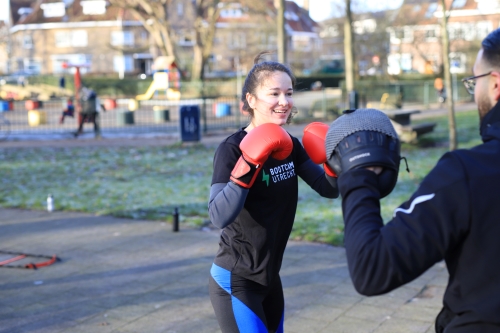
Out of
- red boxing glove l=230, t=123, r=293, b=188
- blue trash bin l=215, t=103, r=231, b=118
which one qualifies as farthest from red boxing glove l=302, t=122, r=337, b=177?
blue trash bin l=215, t=103, r=231, b=118

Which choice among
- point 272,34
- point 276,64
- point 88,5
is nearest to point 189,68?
point 272,34

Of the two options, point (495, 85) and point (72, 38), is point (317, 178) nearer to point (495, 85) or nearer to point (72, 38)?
point (495, 85)

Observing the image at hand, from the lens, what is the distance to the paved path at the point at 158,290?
15.4 feet

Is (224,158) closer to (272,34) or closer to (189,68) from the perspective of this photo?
(272,34)

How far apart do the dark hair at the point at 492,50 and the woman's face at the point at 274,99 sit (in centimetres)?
125

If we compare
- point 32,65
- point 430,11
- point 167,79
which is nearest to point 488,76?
point 167,79

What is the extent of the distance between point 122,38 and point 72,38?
227 inches

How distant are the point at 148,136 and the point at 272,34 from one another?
2554cm

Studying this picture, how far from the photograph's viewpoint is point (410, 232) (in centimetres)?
156

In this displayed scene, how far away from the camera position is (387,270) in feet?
5.15

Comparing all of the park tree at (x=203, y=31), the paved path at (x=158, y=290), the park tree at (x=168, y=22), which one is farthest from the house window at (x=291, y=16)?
the paved path at (x=158, y=290)

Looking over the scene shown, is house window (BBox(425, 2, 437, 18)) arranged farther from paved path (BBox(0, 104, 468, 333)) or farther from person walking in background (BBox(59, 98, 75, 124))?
paved path (BBox(0, 104, 468, 333))

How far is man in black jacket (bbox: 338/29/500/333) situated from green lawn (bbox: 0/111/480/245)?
528 cm

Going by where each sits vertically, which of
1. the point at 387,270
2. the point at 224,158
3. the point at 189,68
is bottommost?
the point at 387,270
